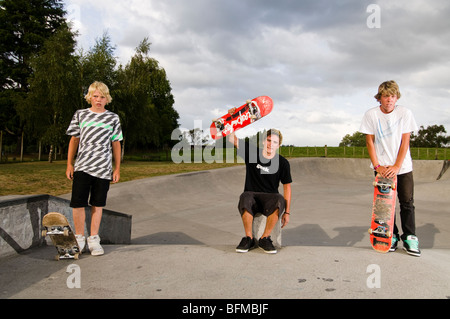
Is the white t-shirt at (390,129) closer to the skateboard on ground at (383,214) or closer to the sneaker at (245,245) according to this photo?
the skateboard on ground at (383,214)

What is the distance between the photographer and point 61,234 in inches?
116

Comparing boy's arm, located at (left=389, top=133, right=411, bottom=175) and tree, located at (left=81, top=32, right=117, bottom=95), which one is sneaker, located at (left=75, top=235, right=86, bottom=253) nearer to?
boy's arm, located at (left=389, top=133, right=411, bottom=175)

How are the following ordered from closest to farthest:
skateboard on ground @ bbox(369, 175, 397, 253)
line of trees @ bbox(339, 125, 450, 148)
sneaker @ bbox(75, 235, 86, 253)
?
sneaker @ bbox(75, 235, 86, 253)
skateboard on ground @ bbox(369, 175, 397, 253)
line of trees @ bbox(339, 125, 450, 148)

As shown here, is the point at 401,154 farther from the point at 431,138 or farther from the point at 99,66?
the point at 431,138

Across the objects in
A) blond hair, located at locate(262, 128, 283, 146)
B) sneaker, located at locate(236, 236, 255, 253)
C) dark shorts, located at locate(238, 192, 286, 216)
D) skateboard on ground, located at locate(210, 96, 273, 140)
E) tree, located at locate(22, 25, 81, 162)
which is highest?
tree, located at locate(22, 25, 81, 162)

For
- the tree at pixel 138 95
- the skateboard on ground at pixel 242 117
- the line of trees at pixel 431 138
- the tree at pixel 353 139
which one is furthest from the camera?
the tree at pixel 353 139

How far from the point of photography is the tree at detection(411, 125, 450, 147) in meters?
59.7

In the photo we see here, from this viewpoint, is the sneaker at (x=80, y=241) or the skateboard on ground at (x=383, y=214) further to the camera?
the skateboard on ground at (x=383, y=214)

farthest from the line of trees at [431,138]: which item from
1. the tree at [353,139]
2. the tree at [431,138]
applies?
the tree at [353,139]

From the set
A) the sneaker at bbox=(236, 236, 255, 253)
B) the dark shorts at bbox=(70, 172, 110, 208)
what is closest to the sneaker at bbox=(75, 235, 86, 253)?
the dark shorts at bbox=(70, 172, 110, 208)

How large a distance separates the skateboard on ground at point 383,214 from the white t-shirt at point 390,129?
0.61 ft

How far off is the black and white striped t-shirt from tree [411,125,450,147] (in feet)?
224

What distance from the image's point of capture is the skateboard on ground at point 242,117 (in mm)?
4141

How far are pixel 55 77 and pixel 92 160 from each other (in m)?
19.3
